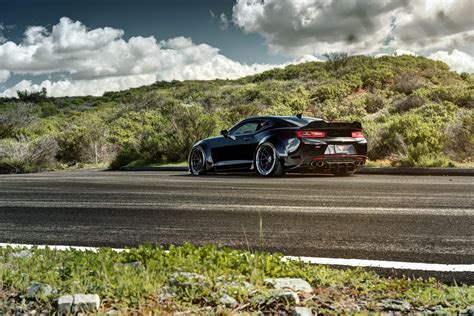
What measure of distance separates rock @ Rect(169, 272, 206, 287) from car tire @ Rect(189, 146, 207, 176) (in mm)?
11677

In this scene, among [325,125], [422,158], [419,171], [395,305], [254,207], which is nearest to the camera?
[395,305]

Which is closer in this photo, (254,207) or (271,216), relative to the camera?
(271,216)

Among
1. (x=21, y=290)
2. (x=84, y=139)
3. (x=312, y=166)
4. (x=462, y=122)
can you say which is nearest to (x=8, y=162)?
(x=84, y=139)

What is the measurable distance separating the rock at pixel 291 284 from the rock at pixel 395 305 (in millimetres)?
512

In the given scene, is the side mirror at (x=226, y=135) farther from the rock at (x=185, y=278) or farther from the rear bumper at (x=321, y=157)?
the rock at (x=185, y=278)

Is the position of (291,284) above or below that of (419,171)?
below

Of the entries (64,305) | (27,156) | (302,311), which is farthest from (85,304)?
(27,156)

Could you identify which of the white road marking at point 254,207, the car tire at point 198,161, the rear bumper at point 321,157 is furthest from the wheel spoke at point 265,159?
the white road marking at point 254,207

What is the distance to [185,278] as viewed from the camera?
4293mm

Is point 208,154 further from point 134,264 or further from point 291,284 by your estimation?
point 291,284

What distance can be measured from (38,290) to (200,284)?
1147mm

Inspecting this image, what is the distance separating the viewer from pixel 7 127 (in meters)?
37.1

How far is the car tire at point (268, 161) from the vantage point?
14211 mm

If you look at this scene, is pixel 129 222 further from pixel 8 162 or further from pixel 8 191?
pixel 8 162
